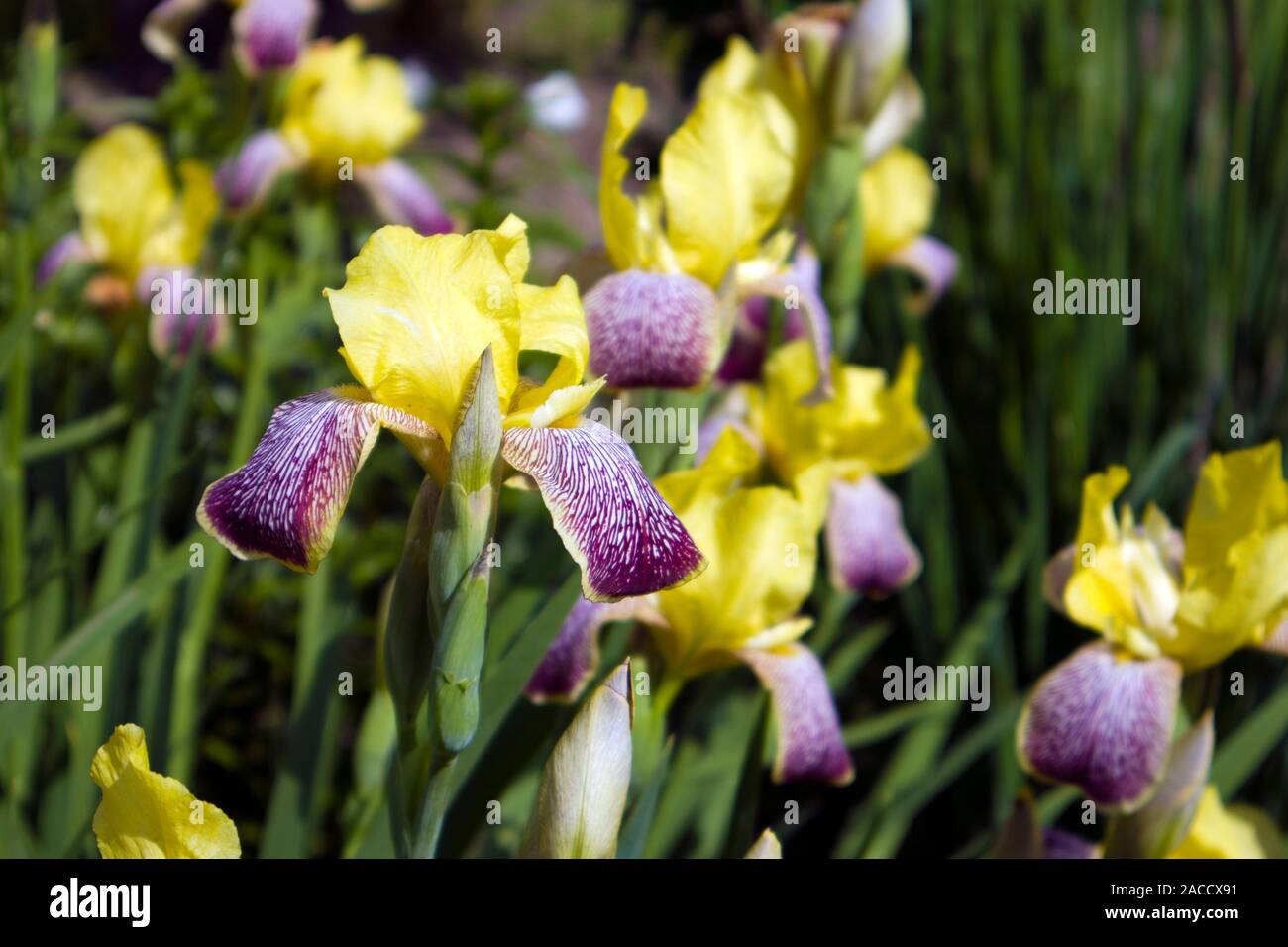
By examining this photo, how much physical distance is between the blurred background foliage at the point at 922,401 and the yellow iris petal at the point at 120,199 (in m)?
0.10

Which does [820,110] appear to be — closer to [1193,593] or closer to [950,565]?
[1193,593]

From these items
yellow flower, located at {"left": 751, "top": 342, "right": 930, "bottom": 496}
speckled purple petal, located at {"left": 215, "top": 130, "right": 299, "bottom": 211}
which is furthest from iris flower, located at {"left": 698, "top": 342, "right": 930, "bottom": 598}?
speckled purple petal, located at {"left": 215, "top": 130, "right": 299, "bottom": 211}

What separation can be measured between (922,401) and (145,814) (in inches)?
85.7

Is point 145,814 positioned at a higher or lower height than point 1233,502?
lower

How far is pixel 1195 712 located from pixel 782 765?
1.60 ft

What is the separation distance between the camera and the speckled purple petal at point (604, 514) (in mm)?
896

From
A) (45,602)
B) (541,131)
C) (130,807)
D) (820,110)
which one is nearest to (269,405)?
(45,602)

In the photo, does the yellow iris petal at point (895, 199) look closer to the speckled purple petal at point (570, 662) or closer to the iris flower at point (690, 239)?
the iris flower at point (690, 239)

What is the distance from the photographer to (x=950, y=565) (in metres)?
2.72

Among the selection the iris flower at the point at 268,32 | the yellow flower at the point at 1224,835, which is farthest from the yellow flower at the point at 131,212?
the yellow flower at the point at 1224,835

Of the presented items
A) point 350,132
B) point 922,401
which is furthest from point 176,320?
point 922,401

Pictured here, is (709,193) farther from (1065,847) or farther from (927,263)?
(927,263)

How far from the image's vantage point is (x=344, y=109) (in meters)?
2.35

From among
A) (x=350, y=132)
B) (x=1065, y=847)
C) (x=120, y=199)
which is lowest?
(x=1065, y=847)
